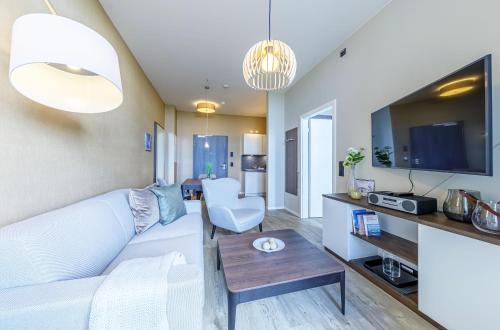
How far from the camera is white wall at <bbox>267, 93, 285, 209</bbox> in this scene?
461 centimetres

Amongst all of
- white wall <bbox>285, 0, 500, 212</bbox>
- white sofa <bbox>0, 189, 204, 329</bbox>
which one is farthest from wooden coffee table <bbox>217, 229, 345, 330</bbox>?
white wall <bbox>285, 0, 500, 212</bbox>

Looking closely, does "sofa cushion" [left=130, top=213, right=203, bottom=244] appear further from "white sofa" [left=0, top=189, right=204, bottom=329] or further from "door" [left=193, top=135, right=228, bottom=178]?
"door" [left=193, top=135, right=228, bottom=178]

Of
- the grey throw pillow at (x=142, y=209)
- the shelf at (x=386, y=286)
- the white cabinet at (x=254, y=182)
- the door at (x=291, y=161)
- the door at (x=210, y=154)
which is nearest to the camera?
the shelf at (x=386, y=286)

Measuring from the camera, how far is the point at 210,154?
6715mm

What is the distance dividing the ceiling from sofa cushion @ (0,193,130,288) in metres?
2.14

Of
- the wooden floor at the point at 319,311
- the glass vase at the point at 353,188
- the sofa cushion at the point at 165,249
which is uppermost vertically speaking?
the glass vase at the point at 353,188

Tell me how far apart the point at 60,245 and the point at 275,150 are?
409 cm

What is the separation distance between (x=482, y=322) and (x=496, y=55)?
1690 mm

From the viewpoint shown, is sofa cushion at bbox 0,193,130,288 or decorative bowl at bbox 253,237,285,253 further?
decorative bowl at bbox 253,237,285,253

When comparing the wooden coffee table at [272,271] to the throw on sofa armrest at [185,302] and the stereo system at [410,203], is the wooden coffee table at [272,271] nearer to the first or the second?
the throw on sofa armrest at [185,302]

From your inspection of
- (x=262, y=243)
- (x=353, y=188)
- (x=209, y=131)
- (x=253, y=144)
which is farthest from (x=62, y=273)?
(x=209, y=131)

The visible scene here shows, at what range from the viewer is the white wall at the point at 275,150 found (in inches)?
181

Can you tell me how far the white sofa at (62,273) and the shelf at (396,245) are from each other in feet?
5.31

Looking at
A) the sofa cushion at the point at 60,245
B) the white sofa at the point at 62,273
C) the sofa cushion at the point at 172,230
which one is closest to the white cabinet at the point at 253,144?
the sofa cushion at the point at 172,230
